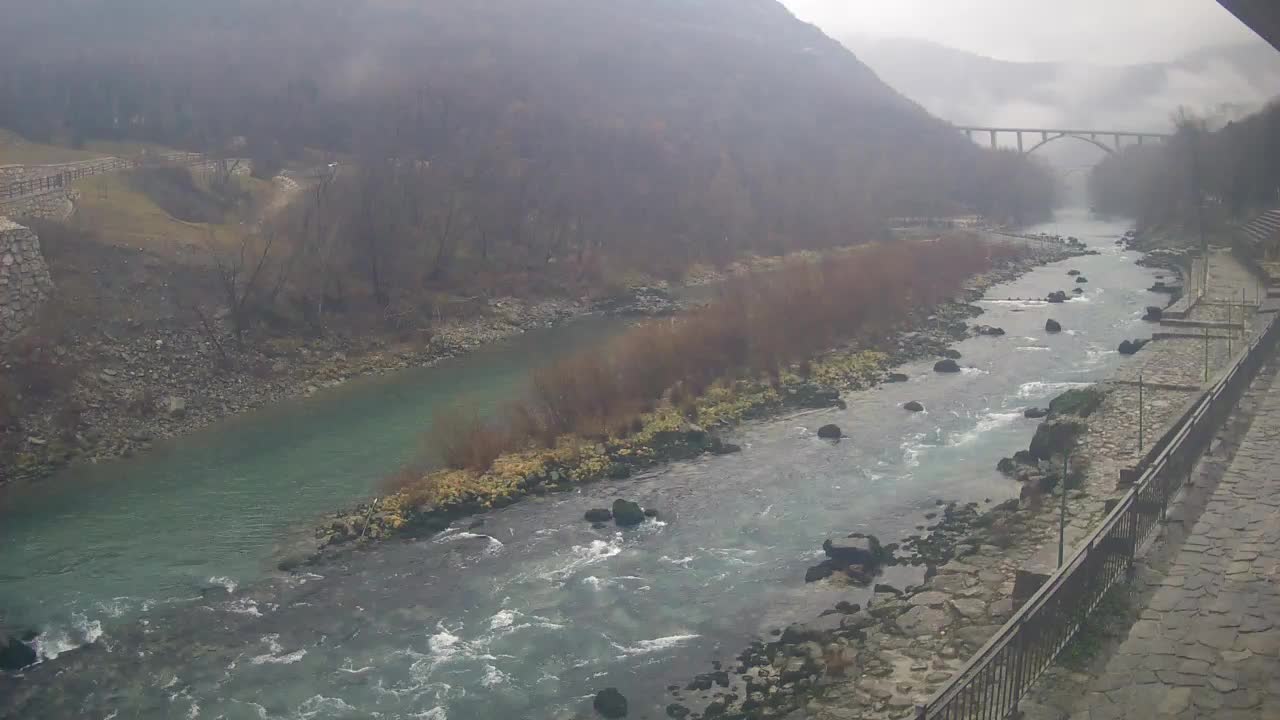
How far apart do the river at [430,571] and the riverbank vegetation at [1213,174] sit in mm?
25029

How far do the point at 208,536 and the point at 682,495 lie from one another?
674 cm

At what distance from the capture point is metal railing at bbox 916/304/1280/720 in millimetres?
5816

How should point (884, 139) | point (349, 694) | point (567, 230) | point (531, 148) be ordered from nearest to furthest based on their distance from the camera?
point (349, 694) → point (567, 230) → point (531, 148) → point (884, 139)

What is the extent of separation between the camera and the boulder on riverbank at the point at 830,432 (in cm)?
1775

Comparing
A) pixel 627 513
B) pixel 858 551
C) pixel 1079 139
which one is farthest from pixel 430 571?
pixel 1079 139

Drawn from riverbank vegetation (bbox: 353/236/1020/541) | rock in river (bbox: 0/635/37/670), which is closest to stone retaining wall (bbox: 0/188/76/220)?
riverbank vegetation (bbox: 353/236/1020/541)

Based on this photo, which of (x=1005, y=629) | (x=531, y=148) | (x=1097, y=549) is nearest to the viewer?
(x=1005, y=629)

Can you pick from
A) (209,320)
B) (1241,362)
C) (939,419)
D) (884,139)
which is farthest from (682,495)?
(884,139)

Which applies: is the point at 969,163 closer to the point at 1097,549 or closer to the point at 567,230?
the point at 567,230

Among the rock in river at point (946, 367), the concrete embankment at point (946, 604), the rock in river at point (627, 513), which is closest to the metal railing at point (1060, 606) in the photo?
the concrete embankment at point (946, 604)

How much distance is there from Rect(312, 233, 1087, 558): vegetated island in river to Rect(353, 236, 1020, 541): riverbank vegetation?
0.03m

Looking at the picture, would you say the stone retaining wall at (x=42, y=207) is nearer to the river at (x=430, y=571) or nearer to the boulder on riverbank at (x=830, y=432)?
the river at (x=430, y=571)

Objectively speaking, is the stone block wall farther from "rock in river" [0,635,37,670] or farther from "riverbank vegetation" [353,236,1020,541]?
"rock in river" [0,635,37,670]

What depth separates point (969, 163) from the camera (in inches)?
3073
